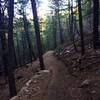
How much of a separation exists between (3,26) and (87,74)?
10.4 meters

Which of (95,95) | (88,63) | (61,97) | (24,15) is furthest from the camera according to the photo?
(24,15)

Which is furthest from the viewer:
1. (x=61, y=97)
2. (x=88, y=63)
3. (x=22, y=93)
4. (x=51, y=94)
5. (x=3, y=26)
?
(x=3, y=26)

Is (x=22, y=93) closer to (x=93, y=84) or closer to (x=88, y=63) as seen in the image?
(x=93, y=84)

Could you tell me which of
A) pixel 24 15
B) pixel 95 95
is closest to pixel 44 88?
pixel 95 95

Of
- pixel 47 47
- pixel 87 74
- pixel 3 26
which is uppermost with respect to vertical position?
pixel 3 26

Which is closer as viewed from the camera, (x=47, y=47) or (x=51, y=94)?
(x=51, y=94)

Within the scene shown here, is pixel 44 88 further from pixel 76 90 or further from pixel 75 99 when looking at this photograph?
pixel 75 99

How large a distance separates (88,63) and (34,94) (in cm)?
438

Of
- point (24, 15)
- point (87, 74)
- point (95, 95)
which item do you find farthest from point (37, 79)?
point (24, 15)

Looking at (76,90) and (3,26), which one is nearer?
(76,90)

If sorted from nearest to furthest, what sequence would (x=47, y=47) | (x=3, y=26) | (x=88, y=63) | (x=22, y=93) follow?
(x=22, y=93)
(x=88, y=63)
(x=3, y=26)
(x=47, y=47)

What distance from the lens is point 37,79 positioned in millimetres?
13250

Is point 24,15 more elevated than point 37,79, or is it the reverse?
point 24,15

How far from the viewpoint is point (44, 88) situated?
36.9 feet
